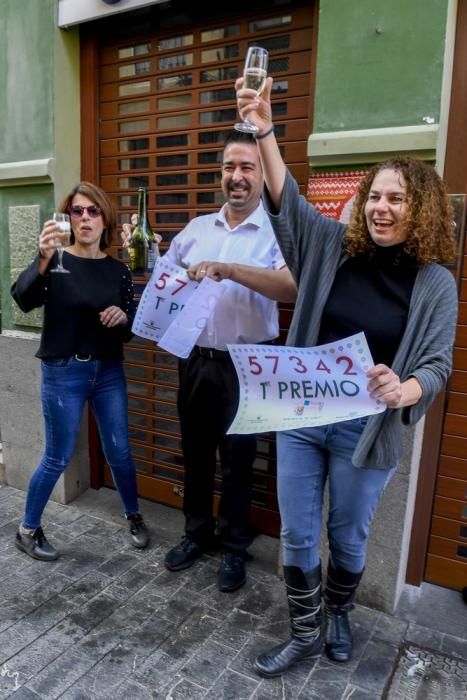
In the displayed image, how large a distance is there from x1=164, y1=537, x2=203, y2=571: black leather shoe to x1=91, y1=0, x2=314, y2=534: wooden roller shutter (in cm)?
50

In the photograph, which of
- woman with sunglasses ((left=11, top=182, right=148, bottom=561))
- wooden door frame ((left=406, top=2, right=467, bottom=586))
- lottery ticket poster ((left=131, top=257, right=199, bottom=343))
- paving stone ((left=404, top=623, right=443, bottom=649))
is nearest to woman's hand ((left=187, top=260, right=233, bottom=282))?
lottery ticket poster ((left=131, top=257, right=199, bottom=343))

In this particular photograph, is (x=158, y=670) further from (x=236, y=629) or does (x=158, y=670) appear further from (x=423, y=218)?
(x=423, y=218)

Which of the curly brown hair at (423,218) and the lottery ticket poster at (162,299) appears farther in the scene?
the lottery ticket poster at (162,299)

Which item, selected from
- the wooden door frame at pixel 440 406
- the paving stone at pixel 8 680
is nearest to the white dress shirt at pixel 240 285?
the wooden door frame at pixel 440 406

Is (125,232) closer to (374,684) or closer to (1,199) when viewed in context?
(1,199)

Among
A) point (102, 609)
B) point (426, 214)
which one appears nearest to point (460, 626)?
point (102, 609)

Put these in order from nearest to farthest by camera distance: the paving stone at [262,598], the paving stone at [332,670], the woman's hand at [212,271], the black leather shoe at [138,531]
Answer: the paving stone at [332,670] → the woman's hand at [212,271] → the paving stone at [262,598] → the black leather shoe at [138,531]

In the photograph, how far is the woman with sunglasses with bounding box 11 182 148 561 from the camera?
124 inches

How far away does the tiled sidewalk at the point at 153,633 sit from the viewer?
8.11ft

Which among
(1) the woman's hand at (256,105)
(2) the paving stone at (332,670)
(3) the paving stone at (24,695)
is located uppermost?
(1) the woman's hand at (256,105)

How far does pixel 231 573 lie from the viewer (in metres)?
3.16

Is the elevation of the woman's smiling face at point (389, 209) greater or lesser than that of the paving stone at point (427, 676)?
greater

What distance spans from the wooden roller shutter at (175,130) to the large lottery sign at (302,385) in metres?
1.14

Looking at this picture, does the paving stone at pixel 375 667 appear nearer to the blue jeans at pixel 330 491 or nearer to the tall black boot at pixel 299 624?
the tall black boot at pixel 299 624
